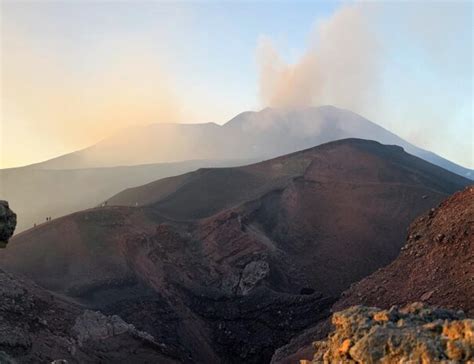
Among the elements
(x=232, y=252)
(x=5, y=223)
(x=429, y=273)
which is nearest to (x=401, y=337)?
(x=429, y=273)

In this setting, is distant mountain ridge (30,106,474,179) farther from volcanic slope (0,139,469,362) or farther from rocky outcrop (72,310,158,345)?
rocky outcrop (72,310,158,345)

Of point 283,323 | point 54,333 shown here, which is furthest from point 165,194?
point 54,333

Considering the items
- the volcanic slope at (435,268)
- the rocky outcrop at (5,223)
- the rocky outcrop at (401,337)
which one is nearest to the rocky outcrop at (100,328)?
the rocky outcrop at (5,223)

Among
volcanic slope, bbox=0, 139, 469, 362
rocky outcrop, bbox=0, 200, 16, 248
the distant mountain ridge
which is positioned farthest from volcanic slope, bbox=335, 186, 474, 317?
the distant mountain ridge

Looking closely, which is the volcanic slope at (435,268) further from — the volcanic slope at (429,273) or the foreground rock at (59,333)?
the foreground rock at (59,333)

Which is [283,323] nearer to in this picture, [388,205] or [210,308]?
[210,308]
